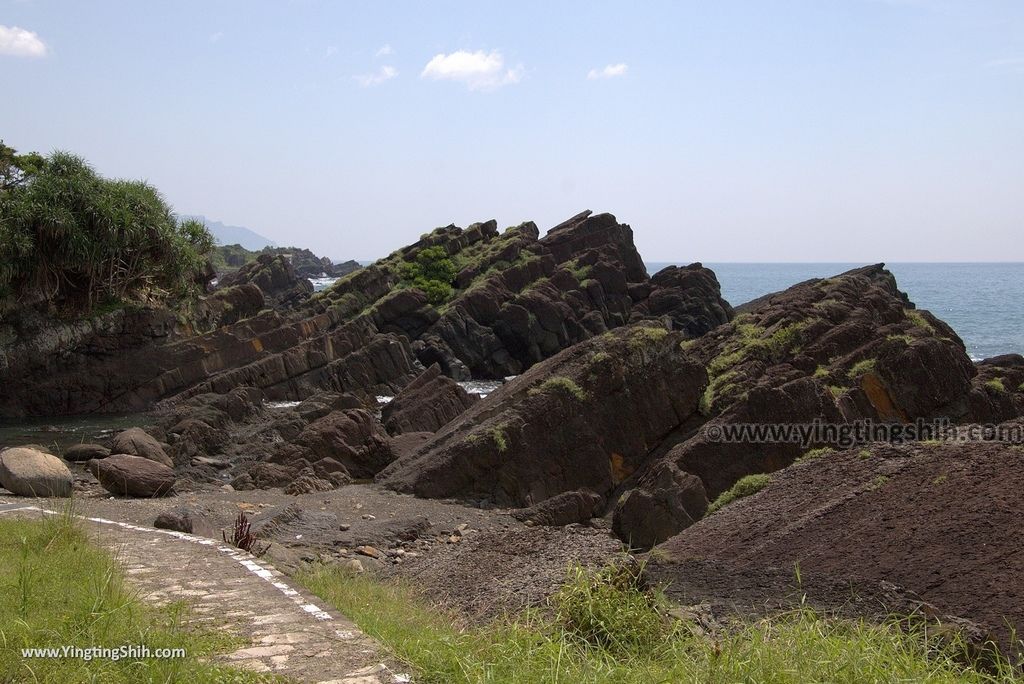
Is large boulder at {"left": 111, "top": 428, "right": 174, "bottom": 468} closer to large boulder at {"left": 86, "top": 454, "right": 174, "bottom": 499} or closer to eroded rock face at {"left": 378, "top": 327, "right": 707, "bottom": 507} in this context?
large boulder at {"left": 86, "top": 454, "right": 174, "bottom": 499}

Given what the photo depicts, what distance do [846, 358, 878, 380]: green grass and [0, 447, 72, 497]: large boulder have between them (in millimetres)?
14372

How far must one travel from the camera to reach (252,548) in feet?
35.3

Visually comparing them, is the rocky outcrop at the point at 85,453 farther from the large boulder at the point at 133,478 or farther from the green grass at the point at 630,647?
the green grass at the point at 630,647

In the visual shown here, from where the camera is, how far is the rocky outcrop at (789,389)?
14047 millimetres

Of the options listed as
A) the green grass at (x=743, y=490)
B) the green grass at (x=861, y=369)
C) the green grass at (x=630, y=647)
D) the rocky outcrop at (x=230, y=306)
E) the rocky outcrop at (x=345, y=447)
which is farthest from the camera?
the rocky outcrop at (x=230, y=306)

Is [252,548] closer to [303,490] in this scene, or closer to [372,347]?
[303,490]

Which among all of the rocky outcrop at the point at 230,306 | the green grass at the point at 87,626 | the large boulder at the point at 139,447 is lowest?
the large boulder at the point at 139,447

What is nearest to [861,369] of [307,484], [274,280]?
[307,484]

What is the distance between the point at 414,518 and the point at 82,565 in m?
7.83

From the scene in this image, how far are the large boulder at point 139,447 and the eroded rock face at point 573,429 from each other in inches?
248

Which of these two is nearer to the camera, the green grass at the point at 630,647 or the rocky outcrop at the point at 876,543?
the green grass at the point at 630,647

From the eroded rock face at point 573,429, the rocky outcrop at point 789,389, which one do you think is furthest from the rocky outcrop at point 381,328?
the eroded rock face at point 573,429

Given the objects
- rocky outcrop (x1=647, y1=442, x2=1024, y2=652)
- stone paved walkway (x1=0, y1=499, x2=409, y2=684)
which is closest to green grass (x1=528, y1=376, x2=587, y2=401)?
rocky outcrop (x1=647, y1=442, x2=1024, y2=652)

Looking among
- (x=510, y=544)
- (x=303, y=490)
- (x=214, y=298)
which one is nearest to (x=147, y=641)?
(x=510, y=544)
